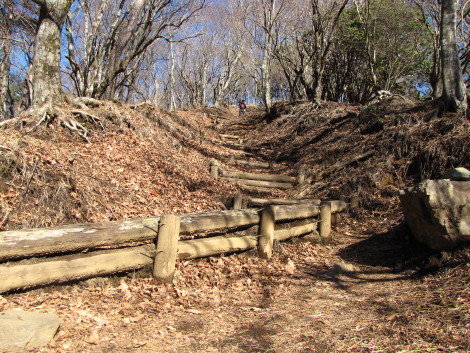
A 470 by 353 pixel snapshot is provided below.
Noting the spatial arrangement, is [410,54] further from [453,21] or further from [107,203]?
[107,203]

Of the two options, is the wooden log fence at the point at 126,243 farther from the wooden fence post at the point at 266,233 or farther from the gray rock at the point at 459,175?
the gray rock at the point at 459,175

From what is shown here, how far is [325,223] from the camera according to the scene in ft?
22.9

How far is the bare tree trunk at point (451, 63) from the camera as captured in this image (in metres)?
7.73

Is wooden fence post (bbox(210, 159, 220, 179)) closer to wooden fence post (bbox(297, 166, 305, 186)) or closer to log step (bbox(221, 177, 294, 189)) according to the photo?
log step (bbox(221, 177, 294, 189))

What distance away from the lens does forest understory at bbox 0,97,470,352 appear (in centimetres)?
330

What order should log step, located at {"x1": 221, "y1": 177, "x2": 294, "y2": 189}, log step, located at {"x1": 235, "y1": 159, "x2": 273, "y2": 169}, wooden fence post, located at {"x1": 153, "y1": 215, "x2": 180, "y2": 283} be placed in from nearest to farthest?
1. wooden fence post, located at {"x1": 153, "y1": 215, "x2": 180, "y2": 283}
2. log step, located at {"x1": 221, "y1": 177, "x2": 294, "y2": 189}
3. log step, located at {"x1": 235, "y1": 159, "x2": 273, "y2": 169}

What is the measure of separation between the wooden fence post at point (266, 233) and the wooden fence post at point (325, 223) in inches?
62.0

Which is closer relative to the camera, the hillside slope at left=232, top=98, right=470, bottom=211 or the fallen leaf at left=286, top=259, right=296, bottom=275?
the fallen leaf at left=286, top=259, right=296, bottom=275

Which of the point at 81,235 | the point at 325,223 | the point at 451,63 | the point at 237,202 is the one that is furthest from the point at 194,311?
the point at 451,63

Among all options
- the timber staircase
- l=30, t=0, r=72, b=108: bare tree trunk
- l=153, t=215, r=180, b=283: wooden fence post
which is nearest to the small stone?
l=153, t=215, r=180, b=283: wooden fence post

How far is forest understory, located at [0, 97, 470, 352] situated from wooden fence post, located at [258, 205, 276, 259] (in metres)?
0.13

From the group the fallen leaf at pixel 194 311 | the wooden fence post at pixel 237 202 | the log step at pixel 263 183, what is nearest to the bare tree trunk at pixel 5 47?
the log step at pixel 263 183

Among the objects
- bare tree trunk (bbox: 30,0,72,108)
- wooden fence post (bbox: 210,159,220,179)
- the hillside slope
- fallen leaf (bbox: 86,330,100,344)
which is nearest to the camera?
fallen leaf (bbox: 86,330,100,344)

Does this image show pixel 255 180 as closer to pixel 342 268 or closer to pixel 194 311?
pixel 342 268
